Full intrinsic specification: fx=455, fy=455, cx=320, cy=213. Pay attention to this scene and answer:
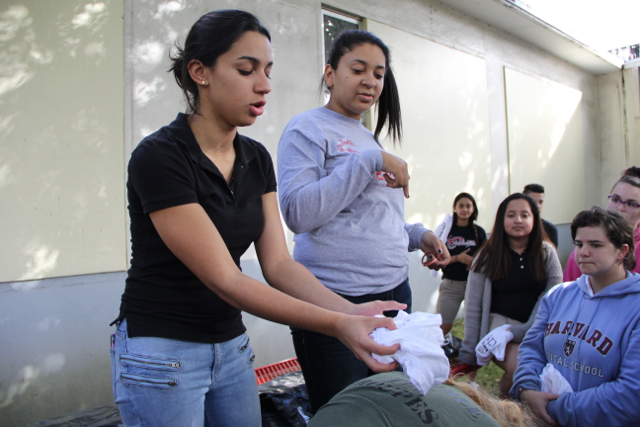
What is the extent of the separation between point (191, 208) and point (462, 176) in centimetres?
652

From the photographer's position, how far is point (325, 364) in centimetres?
157

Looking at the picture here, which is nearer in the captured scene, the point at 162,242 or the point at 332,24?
Answer: the point at 162,242

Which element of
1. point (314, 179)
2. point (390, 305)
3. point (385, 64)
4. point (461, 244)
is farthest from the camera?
point (461, 244)

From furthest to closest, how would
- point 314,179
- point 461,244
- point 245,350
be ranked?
point 461,244, point 314,179, point 245,350

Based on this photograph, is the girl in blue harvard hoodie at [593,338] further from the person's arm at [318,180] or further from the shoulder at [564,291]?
the person's arm at [318,180]

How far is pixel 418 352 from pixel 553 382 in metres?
1.58

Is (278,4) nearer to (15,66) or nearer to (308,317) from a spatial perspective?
(15,66)

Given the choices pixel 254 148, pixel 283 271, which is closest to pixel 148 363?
pixel 283 271

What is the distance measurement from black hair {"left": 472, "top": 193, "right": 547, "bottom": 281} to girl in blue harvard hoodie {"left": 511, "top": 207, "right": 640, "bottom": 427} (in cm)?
82

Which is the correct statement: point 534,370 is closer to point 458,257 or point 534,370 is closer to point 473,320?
point 473,320

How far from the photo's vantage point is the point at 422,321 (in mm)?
1144

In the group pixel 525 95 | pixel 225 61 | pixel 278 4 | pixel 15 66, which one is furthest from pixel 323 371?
pixel 525 95

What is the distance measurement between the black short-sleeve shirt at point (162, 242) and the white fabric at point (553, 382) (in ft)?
5.61

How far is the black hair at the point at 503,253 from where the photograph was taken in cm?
342
